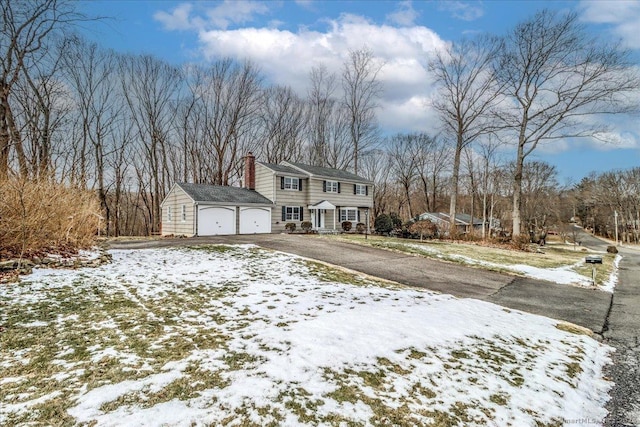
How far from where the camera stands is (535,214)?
46.8 meters

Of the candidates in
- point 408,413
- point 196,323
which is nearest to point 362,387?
point 408,413

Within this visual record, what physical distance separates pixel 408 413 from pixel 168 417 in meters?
1.94

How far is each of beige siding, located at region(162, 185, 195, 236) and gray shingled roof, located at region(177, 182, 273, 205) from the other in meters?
0.45

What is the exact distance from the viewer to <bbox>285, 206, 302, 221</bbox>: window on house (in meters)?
23.6

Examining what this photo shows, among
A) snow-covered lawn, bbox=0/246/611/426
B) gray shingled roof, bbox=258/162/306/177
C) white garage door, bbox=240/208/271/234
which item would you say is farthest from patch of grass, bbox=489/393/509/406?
gray shingled roof, bbox=258/162/306/177

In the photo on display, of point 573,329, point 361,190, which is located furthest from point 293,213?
point 573,329

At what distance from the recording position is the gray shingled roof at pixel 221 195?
19.6 m

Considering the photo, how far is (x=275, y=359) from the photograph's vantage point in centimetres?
345

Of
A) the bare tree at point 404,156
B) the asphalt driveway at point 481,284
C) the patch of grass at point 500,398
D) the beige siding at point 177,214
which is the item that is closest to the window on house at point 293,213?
the beige siding at point 177,214

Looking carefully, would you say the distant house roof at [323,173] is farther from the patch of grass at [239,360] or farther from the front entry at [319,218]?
the patch of grass at [239,360]

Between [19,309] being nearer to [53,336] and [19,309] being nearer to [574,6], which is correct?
[53,336]

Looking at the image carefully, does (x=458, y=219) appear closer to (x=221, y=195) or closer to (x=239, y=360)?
(x=221, y=195)

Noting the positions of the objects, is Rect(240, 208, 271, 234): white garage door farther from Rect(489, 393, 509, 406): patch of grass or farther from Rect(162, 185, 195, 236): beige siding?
Rect(489, 393, 509, 406): patch of grass

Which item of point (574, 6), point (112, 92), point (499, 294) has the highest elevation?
point (574, 6)
